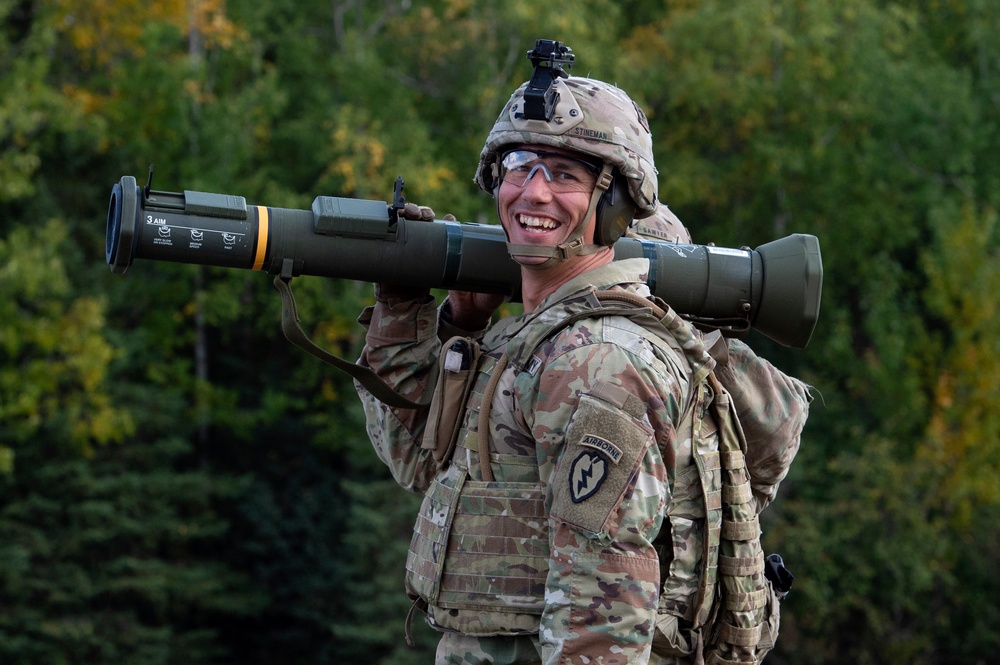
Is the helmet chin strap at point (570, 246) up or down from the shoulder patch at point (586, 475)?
up

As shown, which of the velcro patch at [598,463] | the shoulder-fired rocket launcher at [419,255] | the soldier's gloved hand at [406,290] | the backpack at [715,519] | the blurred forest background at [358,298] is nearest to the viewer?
the velcro patch at [598,463]

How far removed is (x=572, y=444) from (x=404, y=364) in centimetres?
107

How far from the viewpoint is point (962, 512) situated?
25.1 m

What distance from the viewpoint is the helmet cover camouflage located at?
13.0 ft

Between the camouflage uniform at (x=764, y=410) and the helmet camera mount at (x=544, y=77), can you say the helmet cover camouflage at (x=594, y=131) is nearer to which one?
the helmet camera mount at (x=544, y=77)

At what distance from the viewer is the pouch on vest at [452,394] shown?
13.6ft

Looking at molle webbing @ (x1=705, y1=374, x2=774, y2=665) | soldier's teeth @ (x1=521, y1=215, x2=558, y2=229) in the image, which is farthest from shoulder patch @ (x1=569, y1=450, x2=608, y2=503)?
soldier's teeth @ (x1=521, y1=215, x2=558, y2=229)

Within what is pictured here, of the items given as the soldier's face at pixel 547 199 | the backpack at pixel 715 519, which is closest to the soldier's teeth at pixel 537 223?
the soldier's face at pixel 547 199

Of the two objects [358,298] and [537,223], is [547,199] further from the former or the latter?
[358,298]

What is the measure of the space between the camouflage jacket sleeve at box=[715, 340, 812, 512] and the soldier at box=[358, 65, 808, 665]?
1.05ft

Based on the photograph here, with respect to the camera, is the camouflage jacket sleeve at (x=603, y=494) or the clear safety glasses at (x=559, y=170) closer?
the camouflage jacket sleeve at (x=603, y=494)

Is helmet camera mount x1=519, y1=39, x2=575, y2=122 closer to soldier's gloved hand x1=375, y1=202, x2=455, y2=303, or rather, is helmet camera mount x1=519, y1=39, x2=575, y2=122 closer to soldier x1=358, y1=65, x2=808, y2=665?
soldier x1=358, y1=65, x2=808, y2=665

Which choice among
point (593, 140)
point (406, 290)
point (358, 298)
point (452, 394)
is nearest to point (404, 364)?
point (406, 290)

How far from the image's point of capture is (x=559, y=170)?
4012mm
